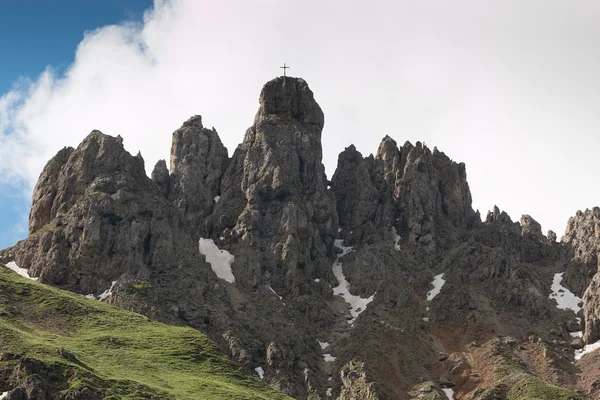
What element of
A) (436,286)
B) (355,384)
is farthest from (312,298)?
(355,384)

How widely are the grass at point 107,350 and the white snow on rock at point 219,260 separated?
38.7 metres

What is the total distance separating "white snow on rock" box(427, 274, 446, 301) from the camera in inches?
7569

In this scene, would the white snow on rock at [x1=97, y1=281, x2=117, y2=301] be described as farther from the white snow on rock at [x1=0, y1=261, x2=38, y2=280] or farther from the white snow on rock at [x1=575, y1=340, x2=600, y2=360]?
the white snow on rock at [x1=575, y1=340, x2=600, y2=360]

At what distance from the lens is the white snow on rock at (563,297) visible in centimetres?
18450

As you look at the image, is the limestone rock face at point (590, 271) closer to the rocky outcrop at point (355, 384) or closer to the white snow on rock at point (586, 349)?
the white snow on rock at point (586, 349)

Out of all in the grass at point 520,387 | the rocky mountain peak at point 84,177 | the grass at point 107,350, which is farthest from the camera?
the rocky mountain peak at point 84,177

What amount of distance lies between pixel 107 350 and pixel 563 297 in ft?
350

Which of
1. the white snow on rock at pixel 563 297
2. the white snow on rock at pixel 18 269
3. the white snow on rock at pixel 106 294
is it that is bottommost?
the white snow on rock at pixel 563 297

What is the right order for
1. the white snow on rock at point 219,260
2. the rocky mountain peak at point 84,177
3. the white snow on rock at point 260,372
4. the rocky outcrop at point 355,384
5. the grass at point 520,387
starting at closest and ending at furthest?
the grass at point 520,387 < the rocky outcrop at point 355,384 < the white snow on rock at point 260,372 < the rocky mountain peak at point 84,177 < the white snow on rock at point 219,260

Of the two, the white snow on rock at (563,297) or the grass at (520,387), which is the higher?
the white snow on rock at (563,297)

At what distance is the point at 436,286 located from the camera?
19562cm

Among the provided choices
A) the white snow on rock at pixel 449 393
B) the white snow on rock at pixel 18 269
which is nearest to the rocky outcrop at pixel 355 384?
the white snow on rock at pixel 449 393

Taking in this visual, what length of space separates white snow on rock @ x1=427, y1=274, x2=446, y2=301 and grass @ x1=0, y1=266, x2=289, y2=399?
63.7m

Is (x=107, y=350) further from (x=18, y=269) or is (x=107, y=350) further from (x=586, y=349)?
(x=586, y=349)
